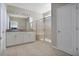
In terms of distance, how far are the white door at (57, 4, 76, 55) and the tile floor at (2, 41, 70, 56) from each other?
18cm

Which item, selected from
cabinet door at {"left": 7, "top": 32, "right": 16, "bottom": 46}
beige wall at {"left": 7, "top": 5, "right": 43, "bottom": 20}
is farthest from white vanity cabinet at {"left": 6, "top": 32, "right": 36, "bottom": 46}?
beige wall at {"left": 7, "top": 5, "right": 43, "bottom": 20}

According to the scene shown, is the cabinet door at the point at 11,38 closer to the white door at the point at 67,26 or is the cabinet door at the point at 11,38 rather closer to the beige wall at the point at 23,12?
the beige wall at the point at 23,12

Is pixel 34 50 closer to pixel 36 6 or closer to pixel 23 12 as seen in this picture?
pixel 23 12

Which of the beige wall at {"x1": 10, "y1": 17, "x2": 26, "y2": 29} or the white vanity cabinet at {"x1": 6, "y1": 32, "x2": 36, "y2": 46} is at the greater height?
the beige wall at {"x1": 10, "y1": 17, "x2": 26, "y2": 29}

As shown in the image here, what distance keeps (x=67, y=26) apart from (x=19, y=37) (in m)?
1.19

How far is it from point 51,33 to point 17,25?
843mm

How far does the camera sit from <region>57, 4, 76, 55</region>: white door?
2291 millimetres

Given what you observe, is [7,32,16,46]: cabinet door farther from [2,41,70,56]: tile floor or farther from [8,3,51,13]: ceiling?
[8,3,51,13]: ceiling

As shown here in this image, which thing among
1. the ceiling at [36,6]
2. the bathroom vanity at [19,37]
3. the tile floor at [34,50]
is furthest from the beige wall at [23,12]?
the tile floor at [34,50]

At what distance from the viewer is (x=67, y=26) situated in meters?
2.32

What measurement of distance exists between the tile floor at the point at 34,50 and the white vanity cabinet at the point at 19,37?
119 mm

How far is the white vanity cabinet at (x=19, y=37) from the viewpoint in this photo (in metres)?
2.35

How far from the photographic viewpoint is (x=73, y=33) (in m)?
2.29

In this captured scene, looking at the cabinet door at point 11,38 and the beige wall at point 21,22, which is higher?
the beige wall at point 21,22
